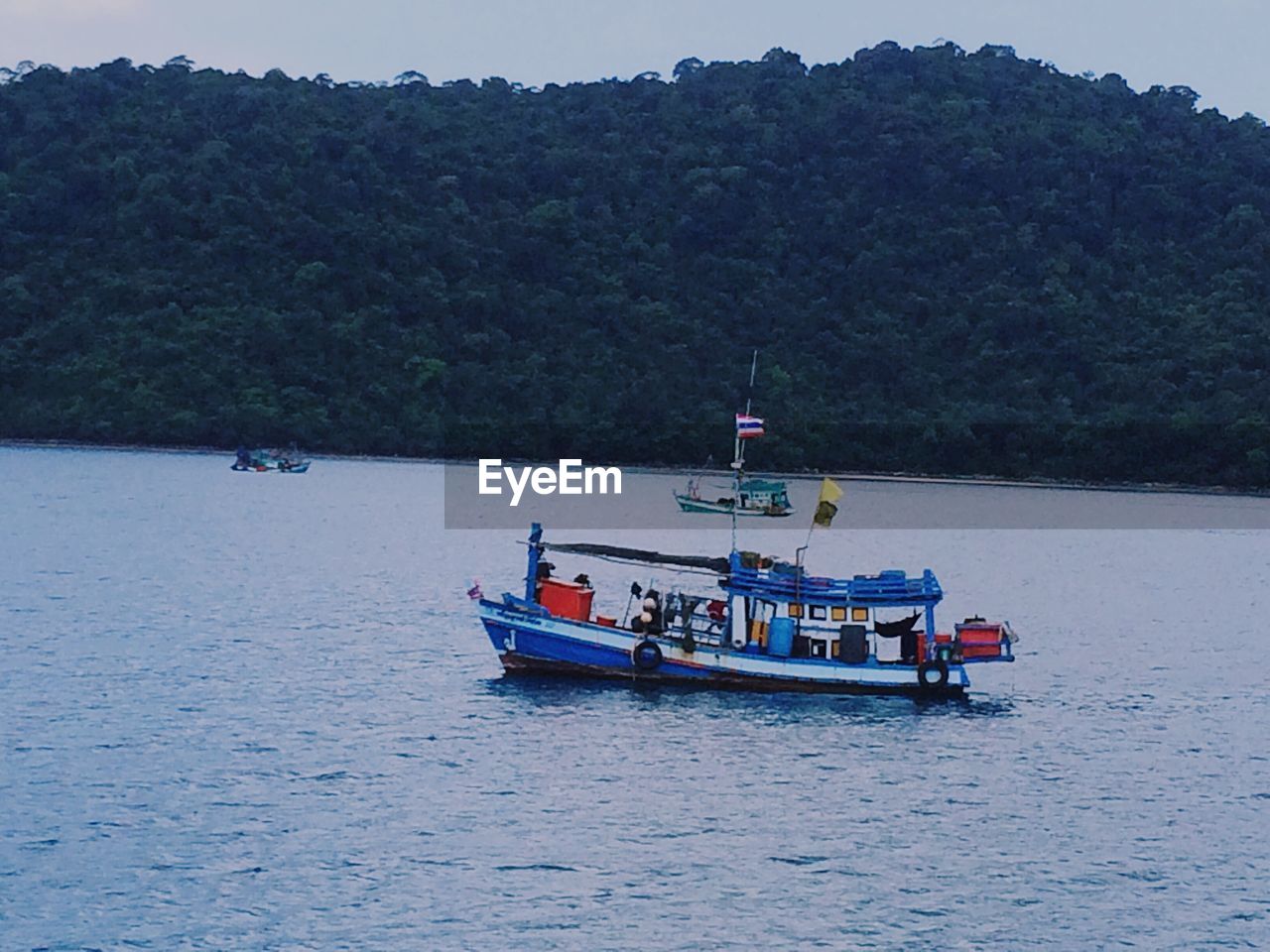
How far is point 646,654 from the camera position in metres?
52.5

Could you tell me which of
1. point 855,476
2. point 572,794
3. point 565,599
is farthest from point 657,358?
point 572,794

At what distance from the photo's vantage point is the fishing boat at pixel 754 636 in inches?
2056

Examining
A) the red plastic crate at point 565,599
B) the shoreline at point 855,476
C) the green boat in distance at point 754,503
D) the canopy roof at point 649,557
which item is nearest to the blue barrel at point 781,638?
the canopy roof at point 649,557

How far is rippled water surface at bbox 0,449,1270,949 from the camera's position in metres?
33.4

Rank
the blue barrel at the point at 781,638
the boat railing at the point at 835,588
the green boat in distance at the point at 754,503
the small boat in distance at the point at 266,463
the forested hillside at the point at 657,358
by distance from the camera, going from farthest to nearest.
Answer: the forested hillside at the point at 657,358, the small boat in distance at the point at 266,463, the green boat in distance at the point at 754,503, the blue barrel at the point at 781,638, the boat railing at the point at 835,588

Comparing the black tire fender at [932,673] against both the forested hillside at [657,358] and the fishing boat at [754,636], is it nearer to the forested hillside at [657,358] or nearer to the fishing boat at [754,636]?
the fishing boat at [754,636]

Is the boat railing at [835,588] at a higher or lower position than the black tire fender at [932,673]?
higher

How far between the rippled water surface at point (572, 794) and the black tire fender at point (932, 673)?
1290 millimetres

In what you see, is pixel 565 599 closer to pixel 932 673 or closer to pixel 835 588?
pixel 835 588

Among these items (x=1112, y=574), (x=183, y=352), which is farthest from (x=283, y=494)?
(x=1112, y=574)

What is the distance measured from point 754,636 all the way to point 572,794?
1274 centimetres

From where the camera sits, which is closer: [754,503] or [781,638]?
[781,638]

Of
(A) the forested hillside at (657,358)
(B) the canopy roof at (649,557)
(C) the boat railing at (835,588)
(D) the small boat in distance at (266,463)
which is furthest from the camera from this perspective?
(A) the forested hillside at (657,358)

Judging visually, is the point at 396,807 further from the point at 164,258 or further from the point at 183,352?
the point at 164,258
